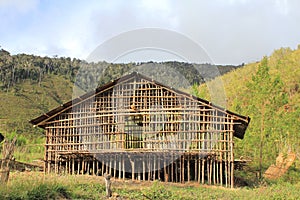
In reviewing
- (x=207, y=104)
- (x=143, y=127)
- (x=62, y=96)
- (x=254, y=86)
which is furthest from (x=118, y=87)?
(x=62, y=96)

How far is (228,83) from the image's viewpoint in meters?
71.4

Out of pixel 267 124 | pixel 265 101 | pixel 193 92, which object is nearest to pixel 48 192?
pixel 193 92

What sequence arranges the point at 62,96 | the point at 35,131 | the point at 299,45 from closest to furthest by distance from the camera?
1. the point at 35,131
2. the point at 62,96
3. the point at 299,45

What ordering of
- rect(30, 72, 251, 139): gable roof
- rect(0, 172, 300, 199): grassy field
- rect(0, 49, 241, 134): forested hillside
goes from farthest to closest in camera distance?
rect(0, 49, 241, 134): forested hillside → rect(30, 72, 251, 139): gable roof → rect(0, 172, 300, 199): grassy field

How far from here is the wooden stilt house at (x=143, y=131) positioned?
25125 mm

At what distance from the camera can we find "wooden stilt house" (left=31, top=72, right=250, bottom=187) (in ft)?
82.4

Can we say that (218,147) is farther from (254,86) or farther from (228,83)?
(228,83)

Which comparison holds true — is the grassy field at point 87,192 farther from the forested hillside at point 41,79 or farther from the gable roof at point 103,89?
the forested hillside at point 41,79

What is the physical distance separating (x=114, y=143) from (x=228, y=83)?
159 ft

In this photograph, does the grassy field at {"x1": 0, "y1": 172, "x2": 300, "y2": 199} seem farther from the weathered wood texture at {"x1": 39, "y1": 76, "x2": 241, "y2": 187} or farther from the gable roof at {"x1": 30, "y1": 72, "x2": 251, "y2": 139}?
the gable roof at {"x1": 30, "y1": 72, "x2": 251, "y2": 139}

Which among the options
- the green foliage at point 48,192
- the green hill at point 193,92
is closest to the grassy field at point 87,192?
the green foliage at point 48,192

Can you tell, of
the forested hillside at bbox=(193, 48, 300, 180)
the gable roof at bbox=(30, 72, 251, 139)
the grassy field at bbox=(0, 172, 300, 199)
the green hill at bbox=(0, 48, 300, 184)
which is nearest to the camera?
the grassy field at bbox=(0, 172, 300, 199)

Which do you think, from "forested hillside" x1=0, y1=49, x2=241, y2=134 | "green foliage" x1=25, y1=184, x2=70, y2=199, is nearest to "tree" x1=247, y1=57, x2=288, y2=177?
"forested hillside" x1=0, y1=49, x2=241, y2=134

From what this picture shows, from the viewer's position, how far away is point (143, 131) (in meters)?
25.5
